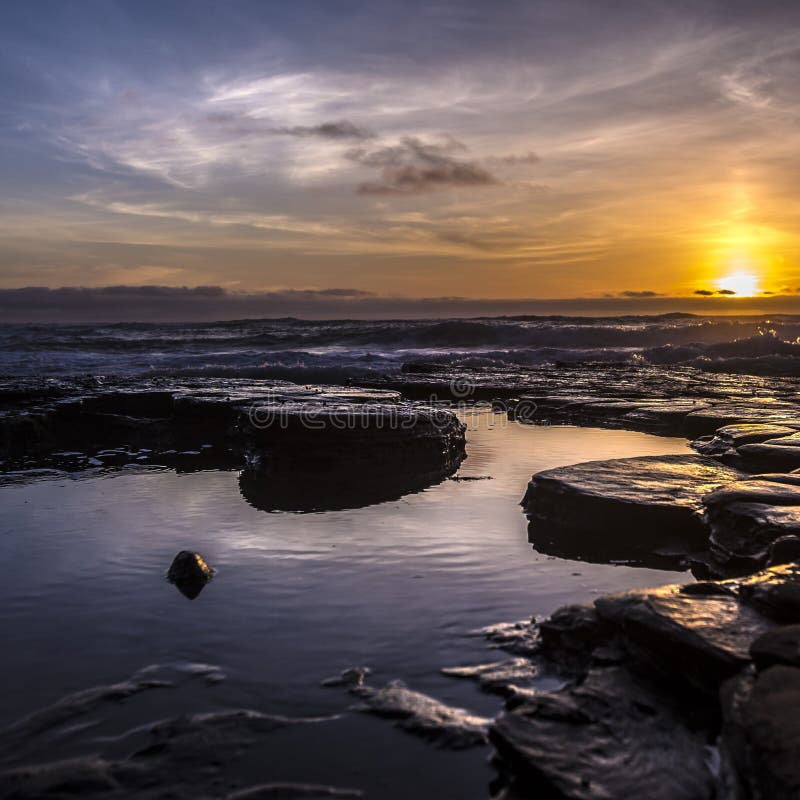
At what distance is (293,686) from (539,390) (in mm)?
9389

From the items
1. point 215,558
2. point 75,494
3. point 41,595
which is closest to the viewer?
point 41,595

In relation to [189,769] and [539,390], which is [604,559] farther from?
[539,390]

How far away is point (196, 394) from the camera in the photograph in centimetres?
848

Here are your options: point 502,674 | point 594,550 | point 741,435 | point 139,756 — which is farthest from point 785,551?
point 741,435

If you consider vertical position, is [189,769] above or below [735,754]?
below

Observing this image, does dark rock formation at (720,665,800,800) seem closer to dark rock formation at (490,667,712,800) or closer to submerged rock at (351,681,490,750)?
dark rock formation at (490,667,712,800)

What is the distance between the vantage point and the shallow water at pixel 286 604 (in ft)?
6.64

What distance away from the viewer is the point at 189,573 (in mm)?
3285

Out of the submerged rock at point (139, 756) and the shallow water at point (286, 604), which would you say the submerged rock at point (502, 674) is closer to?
the shallow water at point (286, 604)

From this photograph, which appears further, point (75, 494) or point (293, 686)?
Answer: point (75, 494)

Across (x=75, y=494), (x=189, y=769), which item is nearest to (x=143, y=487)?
(x=75, y=494)

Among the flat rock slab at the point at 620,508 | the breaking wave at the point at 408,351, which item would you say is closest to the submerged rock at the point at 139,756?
the flat rock slab at the point at 620,508

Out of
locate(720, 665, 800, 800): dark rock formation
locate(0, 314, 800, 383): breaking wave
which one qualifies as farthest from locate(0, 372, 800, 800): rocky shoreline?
locate(0, 314, 800, 383): breaking wave

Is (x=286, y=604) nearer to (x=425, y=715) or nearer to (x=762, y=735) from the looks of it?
(x=425, y=715)
